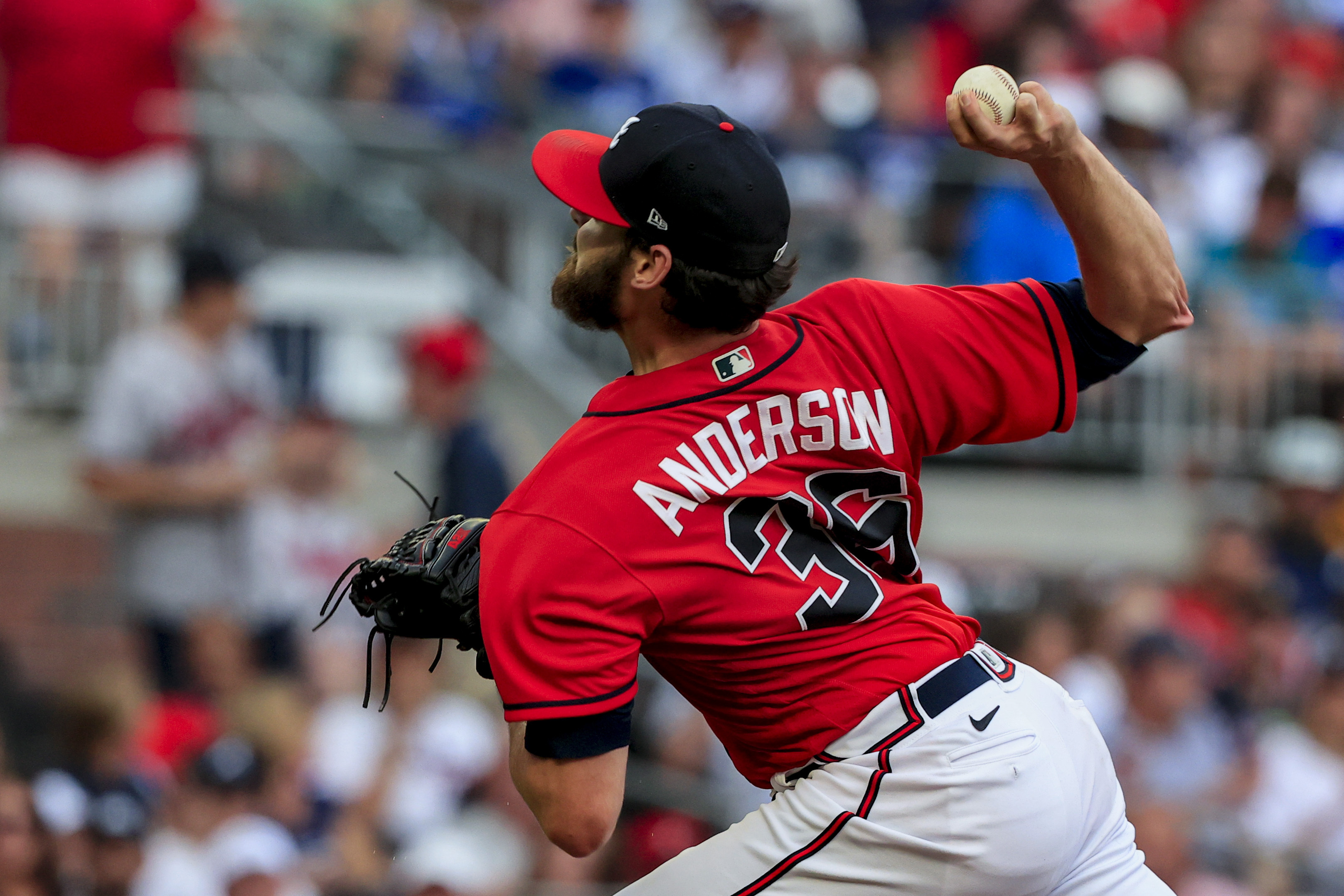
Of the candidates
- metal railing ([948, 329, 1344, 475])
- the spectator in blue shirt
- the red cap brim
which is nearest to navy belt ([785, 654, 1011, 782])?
the red cap brim

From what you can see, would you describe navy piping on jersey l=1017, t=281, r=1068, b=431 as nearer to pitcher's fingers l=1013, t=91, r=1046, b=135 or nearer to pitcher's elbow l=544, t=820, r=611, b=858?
pitcher's fingers l=1013, t=91, r=1046, b=135

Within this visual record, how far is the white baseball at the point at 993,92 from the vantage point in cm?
244

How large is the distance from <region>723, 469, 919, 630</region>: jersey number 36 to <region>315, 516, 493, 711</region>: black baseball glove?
1.47 feet

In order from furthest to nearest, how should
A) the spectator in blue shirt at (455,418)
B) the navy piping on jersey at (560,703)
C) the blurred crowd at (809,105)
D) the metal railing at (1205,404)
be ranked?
the metal railing at (1205,404)
the blurred crowd at (809,105)
the spectator in blue shirt at (455,418)
the navy piping on jersey at (560,703)

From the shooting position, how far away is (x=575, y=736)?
7.67ft

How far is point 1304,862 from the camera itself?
6.45 m

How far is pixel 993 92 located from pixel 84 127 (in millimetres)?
5741

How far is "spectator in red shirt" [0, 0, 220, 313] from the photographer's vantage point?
7.07 m

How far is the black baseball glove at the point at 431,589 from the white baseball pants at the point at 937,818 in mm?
525

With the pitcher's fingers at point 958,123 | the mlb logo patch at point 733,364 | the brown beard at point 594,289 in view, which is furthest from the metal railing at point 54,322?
the pitcher's fingers at point 958,123

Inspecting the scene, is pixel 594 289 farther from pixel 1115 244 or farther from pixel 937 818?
pixel 937 818

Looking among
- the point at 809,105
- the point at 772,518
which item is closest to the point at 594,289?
the point at 772,518

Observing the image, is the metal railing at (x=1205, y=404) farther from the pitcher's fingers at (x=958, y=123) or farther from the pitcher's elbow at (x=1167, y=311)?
the pitcher's fingers at (x=958, y=123)

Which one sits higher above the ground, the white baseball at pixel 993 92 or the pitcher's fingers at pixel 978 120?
the white baseball at pixel 993 92
